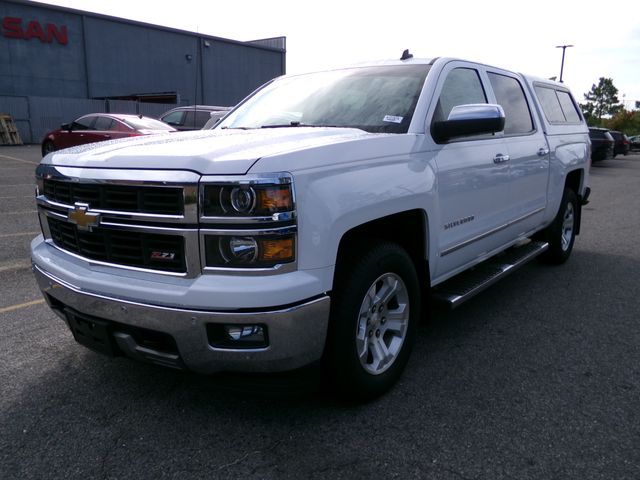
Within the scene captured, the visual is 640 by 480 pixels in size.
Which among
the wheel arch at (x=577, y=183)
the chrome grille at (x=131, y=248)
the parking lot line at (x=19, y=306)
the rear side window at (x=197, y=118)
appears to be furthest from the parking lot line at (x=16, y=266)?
the rear side window at (x=197, y=118)

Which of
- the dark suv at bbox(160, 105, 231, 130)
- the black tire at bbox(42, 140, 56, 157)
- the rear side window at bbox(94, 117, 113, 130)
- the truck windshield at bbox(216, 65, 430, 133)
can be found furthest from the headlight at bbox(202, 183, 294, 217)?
the black tire at bbox(42, 140, 56, 157)

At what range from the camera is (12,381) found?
3.19 metres

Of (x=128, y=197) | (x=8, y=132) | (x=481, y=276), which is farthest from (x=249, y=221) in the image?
(x=8, y=132)

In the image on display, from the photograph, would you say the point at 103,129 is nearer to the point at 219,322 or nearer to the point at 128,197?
the point at 128,197

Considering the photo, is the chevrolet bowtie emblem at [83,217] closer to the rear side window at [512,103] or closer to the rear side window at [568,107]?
the rear side window at [512,103]

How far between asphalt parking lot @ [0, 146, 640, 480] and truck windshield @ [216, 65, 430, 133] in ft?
5.19

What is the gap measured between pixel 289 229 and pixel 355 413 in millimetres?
1160

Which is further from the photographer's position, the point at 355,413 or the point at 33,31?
the point at 33,31

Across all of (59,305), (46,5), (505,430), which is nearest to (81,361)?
(59,305)

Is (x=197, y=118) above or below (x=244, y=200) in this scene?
above

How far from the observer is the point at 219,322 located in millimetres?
2324

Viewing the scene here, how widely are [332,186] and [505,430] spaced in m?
1.49

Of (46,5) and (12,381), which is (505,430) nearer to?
(12,381)

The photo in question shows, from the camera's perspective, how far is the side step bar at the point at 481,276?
11.8 ft
